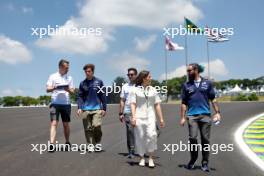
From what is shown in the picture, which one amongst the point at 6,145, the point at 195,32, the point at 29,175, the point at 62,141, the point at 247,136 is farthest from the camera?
the point at 195,32

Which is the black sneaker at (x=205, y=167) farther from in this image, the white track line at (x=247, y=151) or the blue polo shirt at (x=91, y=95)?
the blue polo shirt at (x=91, y=95)

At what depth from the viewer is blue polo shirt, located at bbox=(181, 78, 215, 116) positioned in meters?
6.93

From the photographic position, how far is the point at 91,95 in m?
8.79

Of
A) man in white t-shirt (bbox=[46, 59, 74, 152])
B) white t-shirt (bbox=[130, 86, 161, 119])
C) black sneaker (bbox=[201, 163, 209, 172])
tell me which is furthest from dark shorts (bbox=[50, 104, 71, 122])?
black sneaker (bbox=[201, 163, 209, 172])

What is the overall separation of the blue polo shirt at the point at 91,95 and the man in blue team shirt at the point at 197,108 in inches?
93.3

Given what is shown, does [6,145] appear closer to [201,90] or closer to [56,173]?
[56,173]

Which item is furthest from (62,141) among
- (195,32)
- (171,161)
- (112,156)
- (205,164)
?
(195,32)

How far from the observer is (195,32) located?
51.2 meters

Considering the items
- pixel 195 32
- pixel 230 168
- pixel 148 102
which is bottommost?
pixel 230 168

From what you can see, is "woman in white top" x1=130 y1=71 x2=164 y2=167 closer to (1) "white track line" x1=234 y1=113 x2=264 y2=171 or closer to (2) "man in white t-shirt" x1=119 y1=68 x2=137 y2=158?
(2) "man in white t-shirt" x1=119 y1=68 x2=137 y2=158

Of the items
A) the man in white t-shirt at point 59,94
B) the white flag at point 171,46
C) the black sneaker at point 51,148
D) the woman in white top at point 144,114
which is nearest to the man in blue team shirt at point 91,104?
the man in white t-shirt at point 59,94

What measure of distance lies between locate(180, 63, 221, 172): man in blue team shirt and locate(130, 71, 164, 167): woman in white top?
549mm

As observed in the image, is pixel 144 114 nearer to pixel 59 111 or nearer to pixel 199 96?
pixel 199 96

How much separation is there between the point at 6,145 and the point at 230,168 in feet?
18.7
